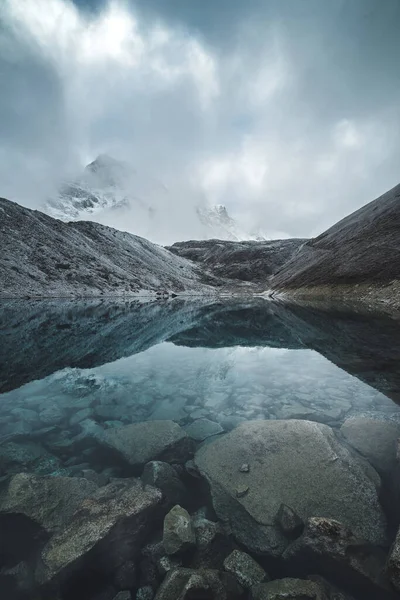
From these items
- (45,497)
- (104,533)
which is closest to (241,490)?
(104,533)

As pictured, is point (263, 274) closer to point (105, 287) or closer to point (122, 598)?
point (105, 287)

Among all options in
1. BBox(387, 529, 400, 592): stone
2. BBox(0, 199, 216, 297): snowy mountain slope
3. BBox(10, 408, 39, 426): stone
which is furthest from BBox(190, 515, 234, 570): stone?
BBox(0, 199, 216, 297): snowy mountain slope

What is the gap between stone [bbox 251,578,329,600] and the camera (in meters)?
4.23

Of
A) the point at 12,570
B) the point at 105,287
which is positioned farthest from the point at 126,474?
the point at 105,287

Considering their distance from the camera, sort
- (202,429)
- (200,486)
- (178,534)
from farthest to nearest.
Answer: (202,429) → (200,486) → (178,534)

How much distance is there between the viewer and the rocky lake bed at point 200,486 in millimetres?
4871

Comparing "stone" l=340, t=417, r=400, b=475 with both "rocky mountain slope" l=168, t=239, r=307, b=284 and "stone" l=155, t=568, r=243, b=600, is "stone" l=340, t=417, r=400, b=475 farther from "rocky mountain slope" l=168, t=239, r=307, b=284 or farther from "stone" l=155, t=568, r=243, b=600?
"rocky mountain slope" l=168, t=239, r=307, b=284

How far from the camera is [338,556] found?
4.84m

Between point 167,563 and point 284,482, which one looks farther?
point 284,482

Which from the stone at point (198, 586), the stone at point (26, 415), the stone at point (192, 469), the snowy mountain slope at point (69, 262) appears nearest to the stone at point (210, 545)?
the stone at point (198, 586)

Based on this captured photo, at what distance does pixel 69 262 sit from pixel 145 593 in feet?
268

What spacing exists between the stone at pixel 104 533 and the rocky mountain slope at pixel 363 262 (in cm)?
5101

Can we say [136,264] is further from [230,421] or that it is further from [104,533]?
[104,533]

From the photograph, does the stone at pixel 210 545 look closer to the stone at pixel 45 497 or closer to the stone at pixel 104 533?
the stone at pixel 104 533
